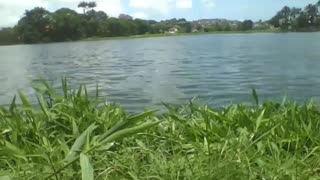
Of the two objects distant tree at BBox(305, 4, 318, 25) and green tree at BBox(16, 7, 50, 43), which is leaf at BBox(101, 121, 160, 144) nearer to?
distant tree at BBox(305, 4, 318, 25)

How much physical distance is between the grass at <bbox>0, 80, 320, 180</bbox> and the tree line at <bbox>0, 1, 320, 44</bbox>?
48.3 meters

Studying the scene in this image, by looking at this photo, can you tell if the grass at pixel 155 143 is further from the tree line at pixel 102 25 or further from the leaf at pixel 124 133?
the tree line at pixel 102 25

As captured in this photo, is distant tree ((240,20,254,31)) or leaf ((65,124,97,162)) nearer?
leaf ((65,124,97,162))

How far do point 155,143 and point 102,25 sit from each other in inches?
3023

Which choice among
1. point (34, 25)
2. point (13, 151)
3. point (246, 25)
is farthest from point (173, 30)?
point (13, 151)

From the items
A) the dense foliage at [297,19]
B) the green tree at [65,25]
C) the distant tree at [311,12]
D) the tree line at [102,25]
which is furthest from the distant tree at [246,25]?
the green tree at [65,25]

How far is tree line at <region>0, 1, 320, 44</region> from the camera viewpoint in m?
60.3

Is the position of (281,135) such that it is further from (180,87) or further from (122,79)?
(122,79)

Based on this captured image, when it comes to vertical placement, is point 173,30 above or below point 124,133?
below

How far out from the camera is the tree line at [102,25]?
198 feet

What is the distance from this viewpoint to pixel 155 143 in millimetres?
2973

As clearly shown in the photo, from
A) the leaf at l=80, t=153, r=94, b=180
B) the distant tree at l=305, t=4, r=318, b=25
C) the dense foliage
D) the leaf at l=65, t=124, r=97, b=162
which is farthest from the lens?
the dense foliage

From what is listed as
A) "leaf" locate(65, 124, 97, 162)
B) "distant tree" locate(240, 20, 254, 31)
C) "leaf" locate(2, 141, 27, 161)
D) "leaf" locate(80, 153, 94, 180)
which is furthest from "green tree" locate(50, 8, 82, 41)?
"leaf" locate(80, 153, 94, 180)

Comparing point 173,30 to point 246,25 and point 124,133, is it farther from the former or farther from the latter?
point 124,133
